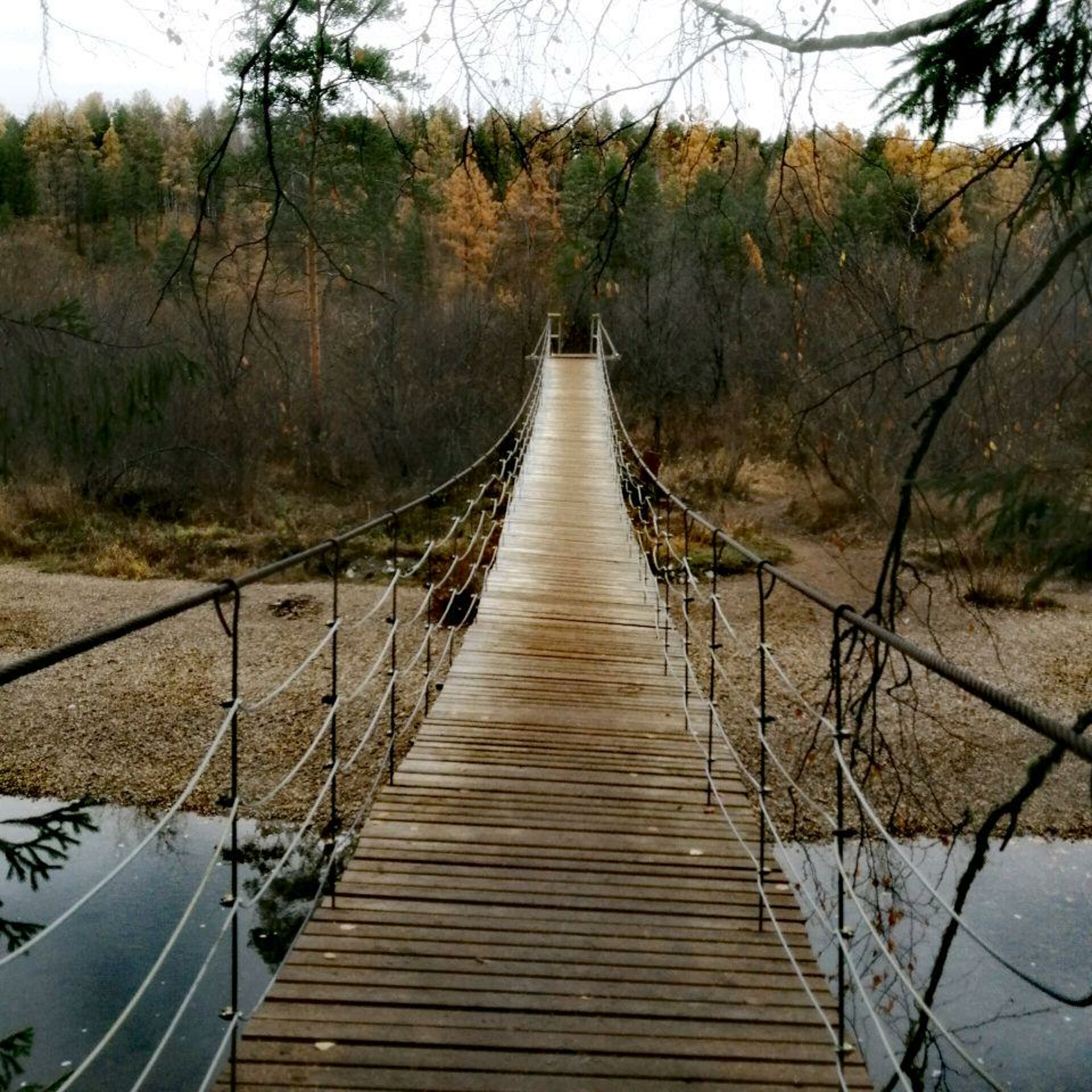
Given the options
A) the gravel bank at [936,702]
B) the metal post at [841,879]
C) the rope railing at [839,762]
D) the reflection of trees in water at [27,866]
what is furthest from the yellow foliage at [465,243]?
the metal post at [841,879]

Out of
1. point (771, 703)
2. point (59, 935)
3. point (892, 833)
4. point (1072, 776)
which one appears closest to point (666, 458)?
point (771, 703)

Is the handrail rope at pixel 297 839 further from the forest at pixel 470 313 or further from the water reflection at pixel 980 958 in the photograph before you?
the water reflection at pixel 980 958

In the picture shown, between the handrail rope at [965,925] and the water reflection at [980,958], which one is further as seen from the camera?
the water reflection at [980,958]

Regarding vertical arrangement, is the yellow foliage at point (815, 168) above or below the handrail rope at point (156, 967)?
above

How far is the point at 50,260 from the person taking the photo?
61.0ft

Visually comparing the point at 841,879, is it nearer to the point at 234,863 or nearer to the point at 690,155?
the point at 234,863

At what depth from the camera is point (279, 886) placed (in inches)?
258

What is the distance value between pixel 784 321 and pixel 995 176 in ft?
52.9

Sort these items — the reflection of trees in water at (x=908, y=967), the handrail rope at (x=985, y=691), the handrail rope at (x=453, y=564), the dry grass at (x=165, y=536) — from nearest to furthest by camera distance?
1. the handrail rope at (x=985, y=691)
2. the reflection of trees in water at (x=908, y=967)
3. the handrail rope at (x=453, y=564)
4. the dry grass at (x=165, y=536)

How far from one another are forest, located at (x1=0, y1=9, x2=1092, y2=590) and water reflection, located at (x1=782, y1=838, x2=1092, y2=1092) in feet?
7.57

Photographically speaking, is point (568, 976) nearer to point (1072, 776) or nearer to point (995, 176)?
point (995, 176)

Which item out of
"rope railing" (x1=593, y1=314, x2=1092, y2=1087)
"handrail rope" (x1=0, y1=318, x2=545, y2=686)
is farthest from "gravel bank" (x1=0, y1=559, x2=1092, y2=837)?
"handrail rope" (x1=0, y1=318, x2=545, y2=686)

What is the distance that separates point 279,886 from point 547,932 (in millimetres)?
4634

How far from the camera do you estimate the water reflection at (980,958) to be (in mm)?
4727
